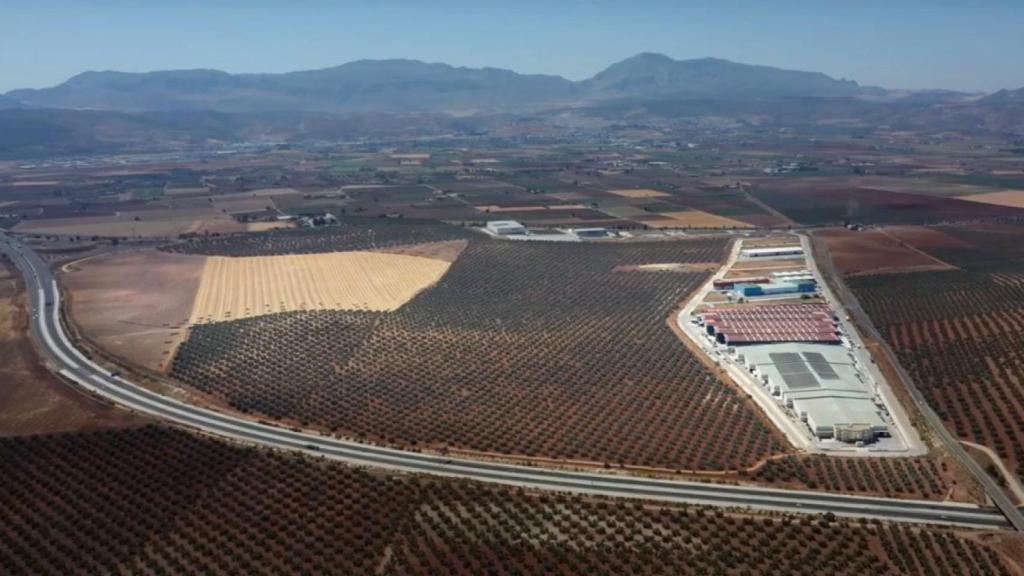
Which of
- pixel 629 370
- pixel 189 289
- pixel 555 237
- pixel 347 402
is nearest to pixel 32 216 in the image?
pixel 189 289

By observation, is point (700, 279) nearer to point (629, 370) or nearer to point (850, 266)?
point (850, 266)

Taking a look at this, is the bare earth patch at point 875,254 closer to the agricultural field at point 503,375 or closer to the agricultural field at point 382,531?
the agricultural field at point 503,375

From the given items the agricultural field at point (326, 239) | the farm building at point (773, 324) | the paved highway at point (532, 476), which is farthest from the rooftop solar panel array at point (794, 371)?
the agricultural field at point (326, 239)

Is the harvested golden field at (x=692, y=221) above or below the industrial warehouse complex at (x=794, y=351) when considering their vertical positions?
below

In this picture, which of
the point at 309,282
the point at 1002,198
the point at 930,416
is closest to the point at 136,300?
the point at 309,282

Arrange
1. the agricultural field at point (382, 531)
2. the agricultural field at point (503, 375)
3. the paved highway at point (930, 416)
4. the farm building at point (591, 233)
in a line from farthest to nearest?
the farm building at point (591, 233), the agricultural field at point (503, 375), the paved highway at point (930, 416), the agricultural field at point (382, 531)

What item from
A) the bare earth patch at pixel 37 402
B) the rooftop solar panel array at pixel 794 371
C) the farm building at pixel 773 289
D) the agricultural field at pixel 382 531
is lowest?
the agricultural field at pixel 382 531
